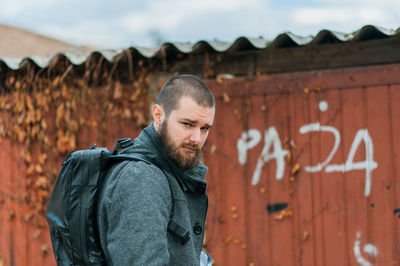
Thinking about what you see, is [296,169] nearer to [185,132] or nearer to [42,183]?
[185,132]

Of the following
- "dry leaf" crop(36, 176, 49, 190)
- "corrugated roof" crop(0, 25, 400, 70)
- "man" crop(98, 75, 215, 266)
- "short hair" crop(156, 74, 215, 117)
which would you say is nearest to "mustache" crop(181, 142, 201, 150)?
"man" crop(98, 75, 215, 266)

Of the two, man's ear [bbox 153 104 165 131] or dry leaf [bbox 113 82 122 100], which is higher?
dry leaf [bbox 113 82 122 100]

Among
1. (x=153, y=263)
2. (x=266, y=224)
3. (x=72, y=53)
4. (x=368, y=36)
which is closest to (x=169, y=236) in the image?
(x=153, y=263)

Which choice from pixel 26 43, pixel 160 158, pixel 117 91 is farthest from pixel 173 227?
pixel 26 43

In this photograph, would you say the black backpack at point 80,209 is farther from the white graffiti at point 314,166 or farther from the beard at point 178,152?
the white graffiti at point 314,166

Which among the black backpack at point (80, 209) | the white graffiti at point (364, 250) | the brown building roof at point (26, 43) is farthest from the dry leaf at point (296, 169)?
the brown building roof at point (26, 43)

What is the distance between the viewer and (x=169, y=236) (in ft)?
5.58

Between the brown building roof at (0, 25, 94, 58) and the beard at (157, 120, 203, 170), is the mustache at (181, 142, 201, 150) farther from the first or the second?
the brown building roof at (0, 25, 94, 58)

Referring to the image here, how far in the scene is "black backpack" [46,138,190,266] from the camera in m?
1.76

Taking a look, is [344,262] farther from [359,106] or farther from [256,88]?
[256,88]

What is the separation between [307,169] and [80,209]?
2955mm

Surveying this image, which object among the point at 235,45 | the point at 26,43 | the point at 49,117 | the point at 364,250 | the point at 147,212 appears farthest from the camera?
the point at 26,43

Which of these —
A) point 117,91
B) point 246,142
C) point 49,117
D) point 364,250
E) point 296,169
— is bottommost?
point 364,250

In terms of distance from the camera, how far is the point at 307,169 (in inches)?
170
